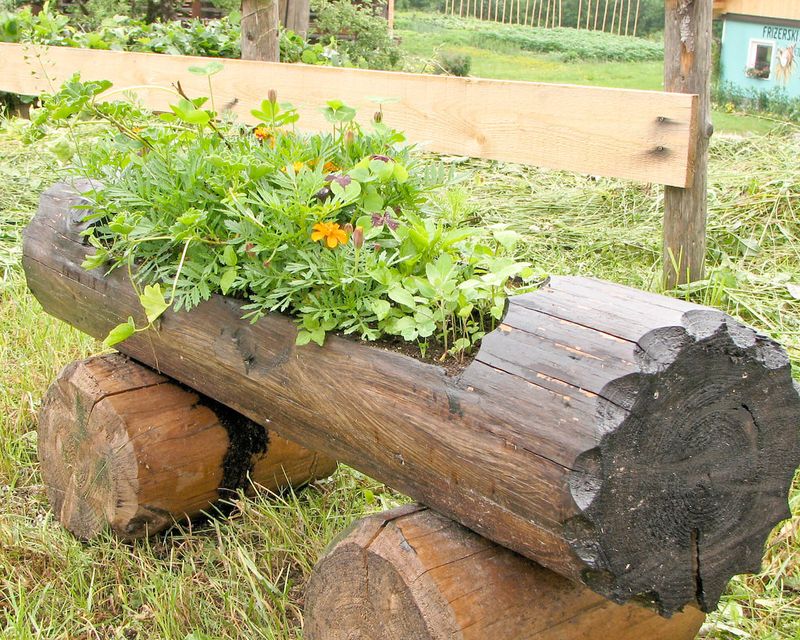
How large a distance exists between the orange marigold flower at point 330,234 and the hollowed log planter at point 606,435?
0.63ft

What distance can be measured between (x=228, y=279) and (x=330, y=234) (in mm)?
290

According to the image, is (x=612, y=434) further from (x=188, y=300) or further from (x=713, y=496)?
(x=188, y=300)

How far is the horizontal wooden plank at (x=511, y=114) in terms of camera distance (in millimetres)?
3125

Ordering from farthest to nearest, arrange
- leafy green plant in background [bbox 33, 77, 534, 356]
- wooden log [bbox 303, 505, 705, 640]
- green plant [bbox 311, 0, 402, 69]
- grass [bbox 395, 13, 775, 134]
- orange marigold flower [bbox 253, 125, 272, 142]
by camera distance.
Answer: green plant [bbox 311, 0, 402, 69], grass [bbox 395, 13, 775, 134], orange marigold flower [bbox 253, 125, 272, 142], leafy green plant in background [bbox 33, 77, 534, 356], wooden log [bbox 303, 505, 705, 640]

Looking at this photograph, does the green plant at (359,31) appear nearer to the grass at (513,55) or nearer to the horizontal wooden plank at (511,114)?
the grass at (513,55)

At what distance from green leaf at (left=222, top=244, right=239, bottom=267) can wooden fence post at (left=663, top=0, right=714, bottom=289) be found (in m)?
1.89

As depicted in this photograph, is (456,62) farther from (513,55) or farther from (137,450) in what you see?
(137,450)

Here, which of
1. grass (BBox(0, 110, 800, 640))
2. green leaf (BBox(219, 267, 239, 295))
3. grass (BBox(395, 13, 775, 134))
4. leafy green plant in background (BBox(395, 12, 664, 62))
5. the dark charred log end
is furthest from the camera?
leafy green plant in background (BBox(395, 12, 664, 62))

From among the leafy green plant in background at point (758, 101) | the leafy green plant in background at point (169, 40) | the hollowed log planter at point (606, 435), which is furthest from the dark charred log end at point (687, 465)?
the leafy green plant in background at point (169, 40)

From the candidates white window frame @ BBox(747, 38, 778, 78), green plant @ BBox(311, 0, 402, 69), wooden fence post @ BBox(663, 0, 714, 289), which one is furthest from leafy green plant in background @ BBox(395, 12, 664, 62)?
wooden fence post @ BBox(663, 0, 714, 289)

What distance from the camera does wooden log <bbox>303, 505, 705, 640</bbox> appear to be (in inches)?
60.3

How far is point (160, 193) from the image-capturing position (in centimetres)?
204

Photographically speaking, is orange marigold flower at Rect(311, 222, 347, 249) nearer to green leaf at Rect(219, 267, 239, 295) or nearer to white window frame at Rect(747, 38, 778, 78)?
green leaf at Rect(219, 267, 239, 295)

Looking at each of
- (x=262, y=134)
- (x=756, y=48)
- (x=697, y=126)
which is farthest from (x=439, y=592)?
(x=756, y=48)
